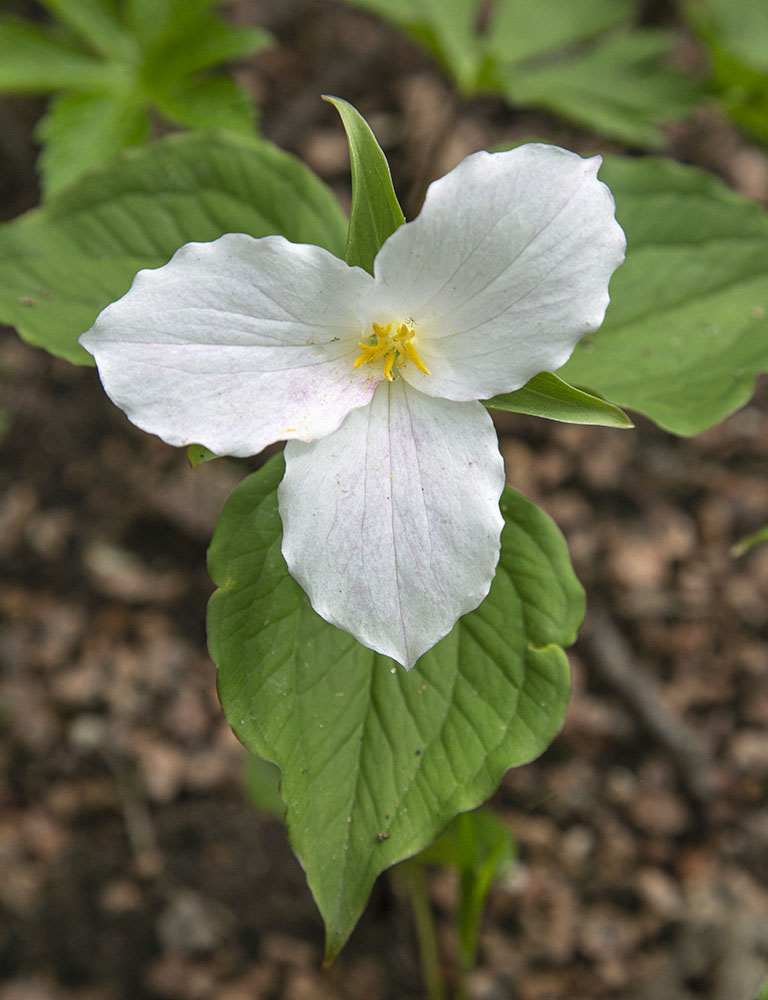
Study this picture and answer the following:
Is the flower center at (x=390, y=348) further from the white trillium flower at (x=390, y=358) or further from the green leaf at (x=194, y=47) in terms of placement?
the green leaf at (x=194, y=47)

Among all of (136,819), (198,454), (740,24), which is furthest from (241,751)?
(740,24)

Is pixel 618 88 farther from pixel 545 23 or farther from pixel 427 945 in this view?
pixel 427 945

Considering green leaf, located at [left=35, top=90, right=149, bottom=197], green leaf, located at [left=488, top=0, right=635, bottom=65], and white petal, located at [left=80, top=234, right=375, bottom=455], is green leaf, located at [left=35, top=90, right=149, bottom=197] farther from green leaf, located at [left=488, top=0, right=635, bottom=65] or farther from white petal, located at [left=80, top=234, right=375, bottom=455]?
green leaf, located at [left=488, top=0, right=635, bottom=65]

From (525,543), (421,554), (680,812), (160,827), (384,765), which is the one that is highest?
(421,554)

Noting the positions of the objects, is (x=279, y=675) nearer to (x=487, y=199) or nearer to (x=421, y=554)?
(x=421, y=554)

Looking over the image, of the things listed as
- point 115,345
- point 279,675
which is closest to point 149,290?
point 115,345

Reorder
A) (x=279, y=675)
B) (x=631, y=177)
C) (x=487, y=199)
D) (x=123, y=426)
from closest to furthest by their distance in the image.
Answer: (x=487, y=199) < (x=279, y=675) < (x=631, y=177) < (x=123, y=426)

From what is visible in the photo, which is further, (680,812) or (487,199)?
(680,812)
